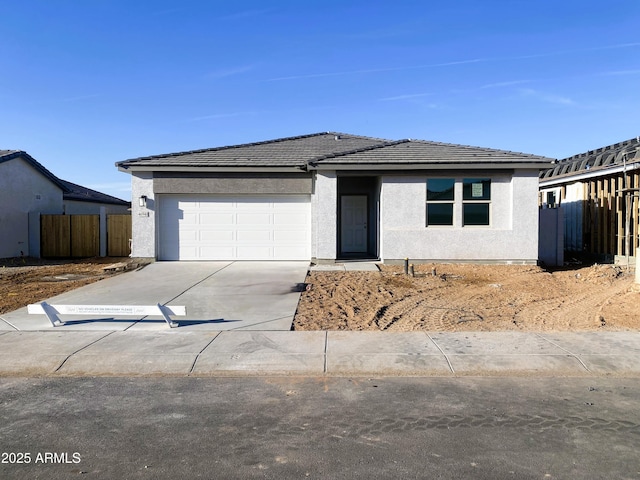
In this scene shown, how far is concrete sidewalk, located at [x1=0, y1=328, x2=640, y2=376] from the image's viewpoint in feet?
19.9

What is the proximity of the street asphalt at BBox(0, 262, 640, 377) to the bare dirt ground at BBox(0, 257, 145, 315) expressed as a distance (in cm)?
200

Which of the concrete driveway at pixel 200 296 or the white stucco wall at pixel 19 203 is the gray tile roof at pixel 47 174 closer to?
the white stucco wall at pixel 19 203

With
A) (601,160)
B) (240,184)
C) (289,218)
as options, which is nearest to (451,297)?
(289,218)

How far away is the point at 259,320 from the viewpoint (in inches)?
334

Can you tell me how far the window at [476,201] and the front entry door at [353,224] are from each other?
168 inches

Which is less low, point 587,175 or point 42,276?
point 587,175

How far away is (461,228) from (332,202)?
419 cm

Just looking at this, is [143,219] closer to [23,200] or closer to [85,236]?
[85,236]

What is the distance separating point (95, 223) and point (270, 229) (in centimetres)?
929

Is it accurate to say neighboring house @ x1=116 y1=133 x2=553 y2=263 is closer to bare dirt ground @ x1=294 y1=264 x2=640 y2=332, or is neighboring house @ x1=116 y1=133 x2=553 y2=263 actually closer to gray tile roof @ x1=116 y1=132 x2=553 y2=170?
gray tile roof @ x1=116 y1=132 x2=553 y2=170

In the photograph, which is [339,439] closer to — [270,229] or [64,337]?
[64,337]

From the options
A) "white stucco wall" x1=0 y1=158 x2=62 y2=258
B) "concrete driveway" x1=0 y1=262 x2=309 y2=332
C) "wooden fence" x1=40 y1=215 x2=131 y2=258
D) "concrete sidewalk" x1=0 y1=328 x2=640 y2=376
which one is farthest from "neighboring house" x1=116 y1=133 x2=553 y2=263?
"concrete sidewalk" x1=0 y1=328 x2=640 y2=376

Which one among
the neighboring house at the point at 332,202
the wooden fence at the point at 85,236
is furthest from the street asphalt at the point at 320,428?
the wooden fence at the point at 85,236

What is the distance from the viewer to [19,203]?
2123 centimetres
